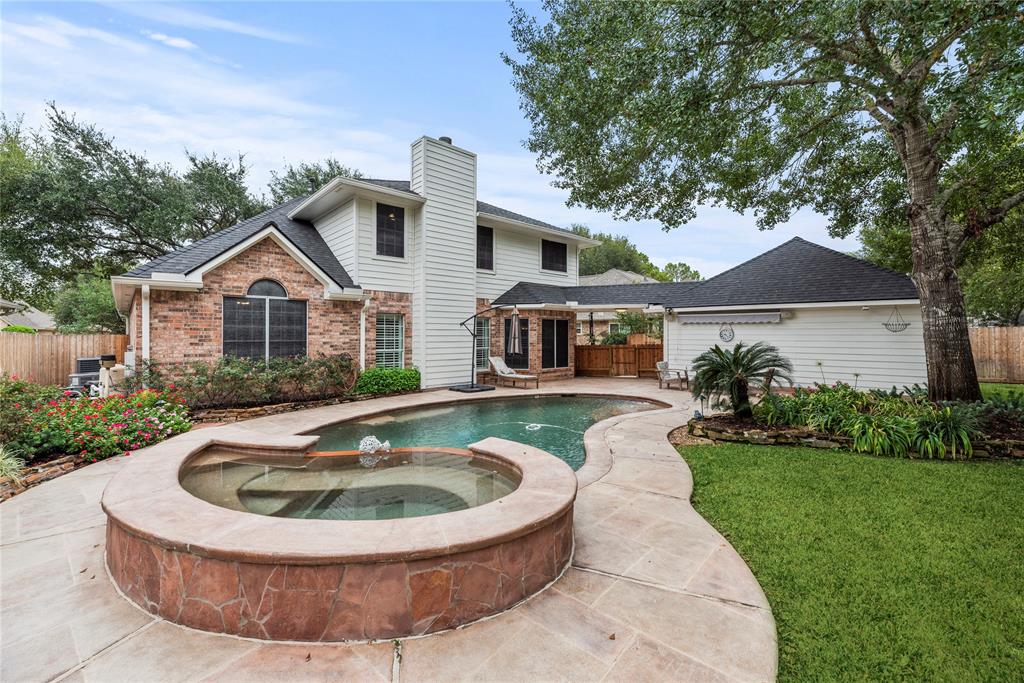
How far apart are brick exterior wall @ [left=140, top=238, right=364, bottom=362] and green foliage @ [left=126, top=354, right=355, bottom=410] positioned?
34 cm

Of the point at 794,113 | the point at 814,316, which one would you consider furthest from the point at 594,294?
the point at 794,113

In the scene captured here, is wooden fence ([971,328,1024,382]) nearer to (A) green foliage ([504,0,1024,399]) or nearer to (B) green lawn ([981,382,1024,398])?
(B) green lawn ([981,382,1024,398])

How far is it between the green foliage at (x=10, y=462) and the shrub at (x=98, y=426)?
0.09 m

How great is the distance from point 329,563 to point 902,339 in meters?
13.7

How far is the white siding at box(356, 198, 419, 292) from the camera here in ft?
38.7

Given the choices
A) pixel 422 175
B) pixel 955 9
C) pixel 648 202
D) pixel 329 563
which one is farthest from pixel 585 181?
pixel 329 563

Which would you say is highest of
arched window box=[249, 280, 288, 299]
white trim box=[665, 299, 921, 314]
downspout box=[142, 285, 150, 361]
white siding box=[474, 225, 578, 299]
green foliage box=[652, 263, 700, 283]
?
green foliage box=[652, 263, 700, 283]

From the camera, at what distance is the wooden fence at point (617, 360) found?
16.5 m

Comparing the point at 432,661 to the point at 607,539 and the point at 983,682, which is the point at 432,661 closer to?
the point at 607,539

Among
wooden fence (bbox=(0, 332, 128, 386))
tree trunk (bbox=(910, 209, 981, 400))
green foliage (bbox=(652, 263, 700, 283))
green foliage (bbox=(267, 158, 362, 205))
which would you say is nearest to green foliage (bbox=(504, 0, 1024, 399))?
tree trunk (bbox=(910, 209, 981, 400))

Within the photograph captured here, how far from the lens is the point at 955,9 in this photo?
15.9 ft

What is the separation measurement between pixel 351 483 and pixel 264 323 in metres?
7.58

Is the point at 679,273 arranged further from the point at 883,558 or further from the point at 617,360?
the point at 883,558

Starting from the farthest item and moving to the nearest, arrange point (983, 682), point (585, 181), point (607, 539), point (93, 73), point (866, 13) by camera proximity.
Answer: point (585, 181), point (93, 73), point (866, 13), point (607, 539), point (983, 682)
